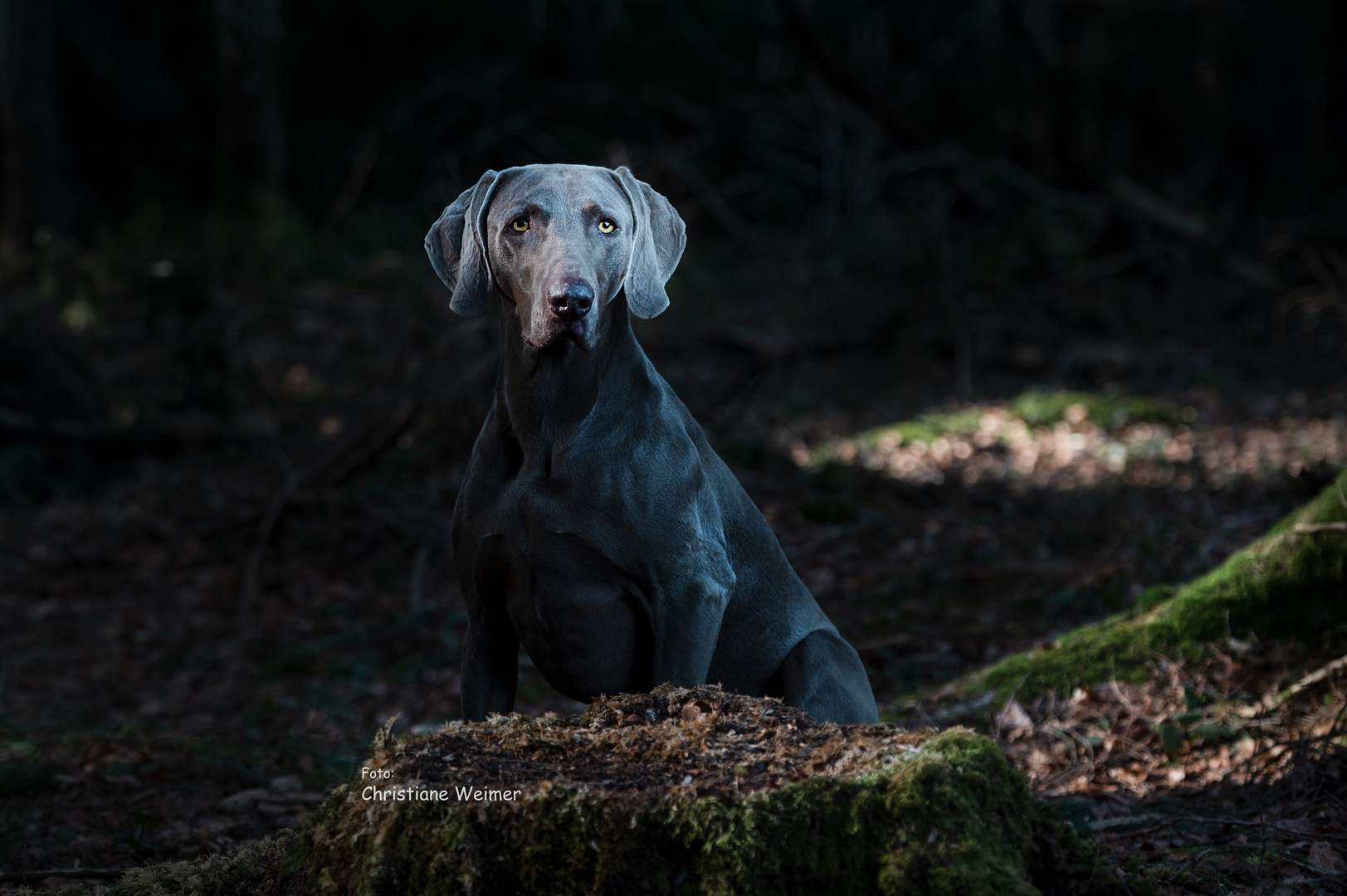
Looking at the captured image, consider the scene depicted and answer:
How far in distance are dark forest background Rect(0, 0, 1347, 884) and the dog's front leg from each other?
1.25 metres

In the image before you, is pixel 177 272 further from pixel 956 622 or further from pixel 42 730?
pixel 956 622

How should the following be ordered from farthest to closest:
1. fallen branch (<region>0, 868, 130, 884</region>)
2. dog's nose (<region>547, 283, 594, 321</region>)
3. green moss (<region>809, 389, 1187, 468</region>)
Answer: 1. green moss (<region>809, 389, 1187, 468</region>)
2. fallen branch (<region>0, 868, 130, 884</region>)
3. dog's nose (<region>547, 283, 594, 321</region>)

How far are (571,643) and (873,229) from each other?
45.3 feet

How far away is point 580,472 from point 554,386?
266 millimetres

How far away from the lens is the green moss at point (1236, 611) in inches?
178

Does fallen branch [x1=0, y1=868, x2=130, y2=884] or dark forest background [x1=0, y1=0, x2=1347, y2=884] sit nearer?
fallen branch [x1=0, y1=868, x2=130, y2=884]

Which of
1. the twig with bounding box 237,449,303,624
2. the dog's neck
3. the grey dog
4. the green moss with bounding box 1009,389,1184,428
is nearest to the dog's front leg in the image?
the grey dog

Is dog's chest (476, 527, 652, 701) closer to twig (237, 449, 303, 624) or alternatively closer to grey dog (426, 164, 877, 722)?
grey dog (426, 164, 877, 722)

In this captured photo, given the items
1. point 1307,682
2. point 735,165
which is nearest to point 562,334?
point 1307,682

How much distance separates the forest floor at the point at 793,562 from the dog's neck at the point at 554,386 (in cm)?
183

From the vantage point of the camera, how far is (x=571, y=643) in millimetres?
3070

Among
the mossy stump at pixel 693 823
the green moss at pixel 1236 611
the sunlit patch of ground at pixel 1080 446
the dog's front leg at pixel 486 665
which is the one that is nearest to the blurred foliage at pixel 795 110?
the sunlit patch of ground at pixel 1080 446

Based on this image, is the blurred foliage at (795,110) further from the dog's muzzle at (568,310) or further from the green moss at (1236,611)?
the dog's muzzle at (568,310)

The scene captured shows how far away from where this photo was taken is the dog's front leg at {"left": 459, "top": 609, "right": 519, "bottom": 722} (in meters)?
3.23
